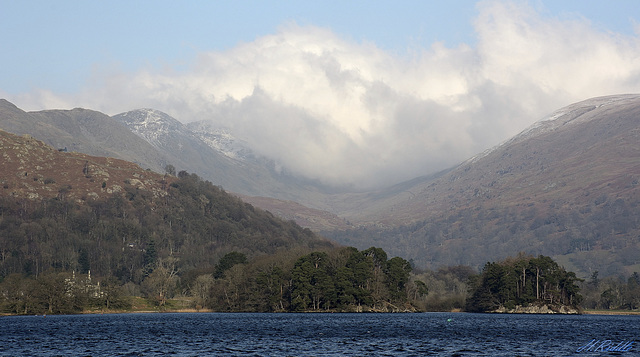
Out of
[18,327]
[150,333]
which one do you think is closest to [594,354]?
[150,333]

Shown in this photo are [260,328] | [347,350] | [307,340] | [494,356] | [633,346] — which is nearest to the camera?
[494,356]

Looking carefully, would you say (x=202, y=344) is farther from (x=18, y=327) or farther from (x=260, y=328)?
(x=18, y=327)

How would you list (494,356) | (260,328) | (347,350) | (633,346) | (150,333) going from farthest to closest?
(260,328)
(150,333)
(633,346)
(347,350)
(494,356)

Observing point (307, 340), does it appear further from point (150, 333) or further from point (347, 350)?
point (150, 333)

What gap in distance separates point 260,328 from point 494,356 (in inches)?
2822

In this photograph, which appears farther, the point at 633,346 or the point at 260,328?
the point at 260,328

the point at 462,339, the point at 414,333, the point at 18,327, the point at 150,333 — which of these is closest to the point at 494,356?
the point at 462,339

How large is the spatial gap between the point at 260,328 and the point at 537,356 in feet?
247

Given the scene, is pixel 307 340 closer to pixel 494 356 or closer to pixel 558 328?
pixel 494 356

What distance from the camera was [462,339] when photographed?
136 metres

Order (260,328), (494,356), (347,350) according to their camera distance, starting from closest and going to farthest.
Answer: (494,356) < (347,350) < (260,328)

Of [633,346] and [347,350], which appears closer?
[347,350]

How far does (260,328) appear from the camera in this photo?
163125 mm

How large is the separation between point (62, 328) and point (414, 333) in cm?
8303
